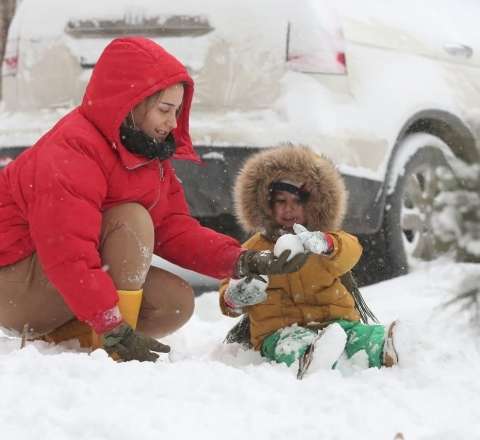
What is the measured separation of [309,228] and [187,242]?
48 cm

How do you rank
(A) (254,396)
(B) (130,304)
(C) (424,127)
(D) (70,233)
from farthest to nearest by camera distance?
(C) (424,127)
(B) (130,304)
(D) (70,233)
(A) (254,396)

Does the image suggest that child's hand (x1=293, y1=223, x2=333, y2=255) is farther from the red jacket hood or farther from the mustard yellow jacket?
the red jacket hood

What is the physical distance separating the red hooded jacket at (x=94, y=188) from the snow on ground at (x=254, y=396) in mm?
339

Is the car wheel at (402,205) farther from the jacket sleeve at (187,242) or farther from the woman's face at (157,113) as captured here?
the woman's face at (157,113)

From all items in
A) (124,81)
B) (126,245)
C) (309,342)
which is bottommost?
(309,342)

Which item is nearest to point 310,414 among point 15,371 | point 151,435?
point 151,435

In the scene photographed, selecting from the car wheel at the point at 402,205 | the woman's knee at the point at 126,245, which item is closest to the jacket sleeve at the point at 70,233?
the woman's knee at the point at 126,245

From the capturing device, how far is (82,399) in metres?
2.29

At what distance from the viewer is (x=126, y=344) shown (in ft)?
9.77

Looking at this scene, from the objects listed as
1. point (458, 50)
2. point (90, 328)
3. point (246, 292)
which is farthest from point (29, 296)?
point (458, 50)

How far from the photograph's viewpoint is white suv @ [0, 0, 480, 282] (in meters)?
4.16

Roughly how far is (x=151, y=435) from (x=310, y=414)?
0.46m

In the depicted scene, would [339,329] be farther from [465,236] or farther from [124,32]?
[124,32]

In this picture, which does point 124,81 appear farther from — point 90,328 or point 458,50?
point 458,50
